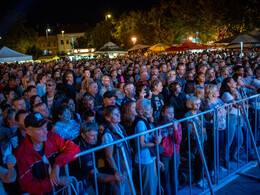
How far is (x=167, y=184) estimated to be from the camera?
407 cm

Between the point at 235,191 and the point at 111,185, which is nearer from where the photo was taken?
the point at 111,185

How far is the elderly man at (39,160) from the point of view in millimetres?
2590

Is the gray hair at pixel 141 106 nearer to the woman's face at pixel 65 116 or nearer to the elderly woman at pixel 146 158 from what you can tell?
the elderly woman at pixel 146 158

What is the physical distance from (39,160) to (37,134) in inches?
10.9

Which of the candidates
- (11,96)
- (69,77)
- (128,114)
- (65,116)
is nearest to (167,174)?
(128,114)

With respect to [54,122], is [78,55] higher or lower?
higher

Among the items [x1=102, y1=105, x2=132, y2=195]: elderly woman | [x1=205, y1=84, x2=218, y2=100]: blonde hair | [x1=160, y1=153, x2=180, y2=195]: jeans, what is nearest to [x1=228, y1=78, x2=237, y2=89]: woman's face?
[x1=205, y1=84, x2=218, y2=100]: blonde hair

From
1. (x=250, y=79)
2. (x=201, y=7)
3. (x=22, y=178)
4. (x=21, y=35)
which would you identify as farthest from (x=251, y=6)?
(x=21, y=35)

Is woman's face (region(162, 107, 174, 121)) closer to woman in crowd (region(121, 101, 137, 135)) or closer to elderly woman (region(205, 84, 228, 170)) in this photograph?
woman in crowd (region(121, 101, 137, 135))

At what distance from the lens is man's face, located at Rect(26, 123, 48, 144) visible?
109 inches

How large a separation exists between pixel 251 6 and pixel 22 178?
32.2 metres

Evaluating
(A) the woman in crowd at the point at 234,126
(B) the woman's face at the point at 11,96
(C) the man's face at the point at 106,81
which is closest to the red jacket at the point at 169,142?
(A) the woman in crowd at the point at 234,126

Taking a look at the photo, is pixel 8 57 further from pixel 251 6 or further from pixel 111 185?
pixel 251 6

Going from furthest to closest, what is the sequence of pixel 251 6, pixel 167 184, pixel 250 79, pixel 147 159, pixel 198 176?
pixel 251 6
pixel 250 79
pixel 198 176
pixel 167 184
pixel 147 159
